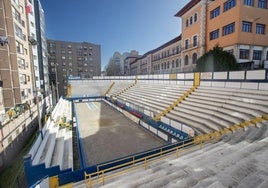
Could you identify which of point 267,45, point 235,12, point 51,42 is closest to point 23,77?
point 235,12

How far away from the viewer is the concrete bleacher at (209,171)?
3.96m

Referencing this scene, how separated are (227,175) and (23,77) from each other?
23.8 meters

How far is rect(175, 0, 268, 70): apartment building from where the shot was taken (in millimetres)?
18578

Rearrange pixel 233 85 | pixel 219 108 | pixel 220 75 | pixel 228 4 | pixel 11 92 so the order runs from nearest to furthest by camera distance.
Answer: pixel 219 108 < pixel 233 85 < pixel 220 75 < pixel 11 92 < pixel 228 4

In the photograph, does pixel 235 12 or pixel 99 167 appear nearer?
pixel 99 167

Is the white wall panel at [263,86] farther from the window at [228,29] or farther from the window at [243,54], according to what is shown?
the window at [228,29]

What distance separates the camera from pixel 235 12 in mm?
18609

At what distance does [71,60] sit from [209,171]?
2226 inches

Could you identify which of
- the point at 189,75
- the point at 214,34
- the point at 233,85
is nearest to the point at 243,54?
the point at 214,34

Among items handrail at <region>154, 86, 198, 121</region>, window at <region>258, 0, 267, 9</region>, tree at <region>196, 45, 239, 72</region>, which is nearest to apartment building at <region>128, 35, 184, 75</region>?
tree at <region>196, 45, 239, 72</region>

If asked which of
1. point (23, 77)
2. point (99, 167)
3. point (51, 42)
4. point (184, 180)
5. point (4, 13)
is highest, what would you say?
point (51, 42)

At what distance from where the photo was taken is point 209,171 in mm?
4512

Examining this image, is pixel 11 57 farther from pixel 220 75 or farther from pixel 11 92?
pixel 220 75

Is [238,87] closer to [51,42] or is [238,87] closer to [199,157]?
[199,157]
